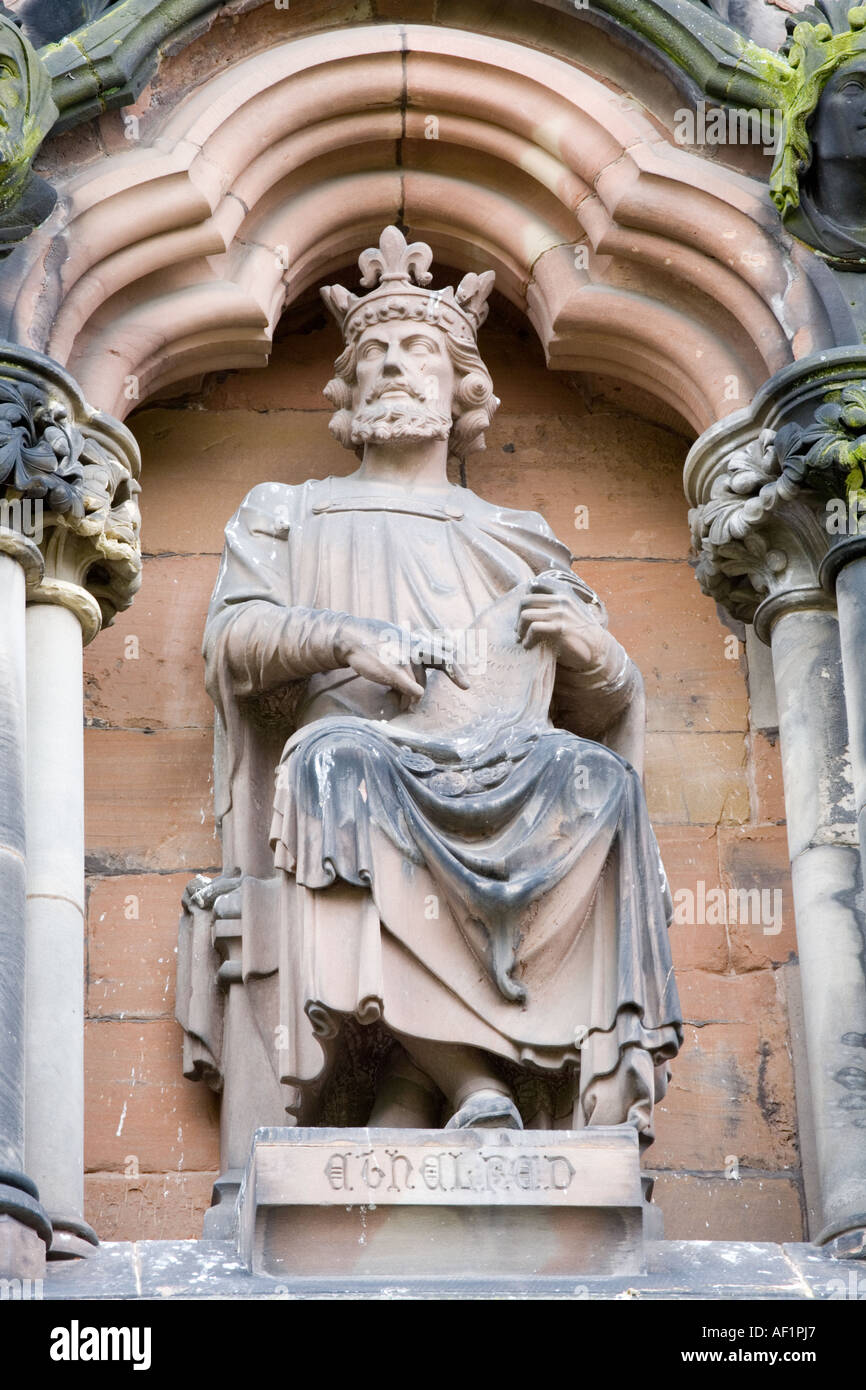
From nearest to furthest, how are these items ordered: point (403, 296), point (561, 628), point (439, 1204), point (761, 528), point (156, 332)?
point (439, 1204) → point (561, 628) → point (761, 528) → point (403, 296) → point (156, 332)

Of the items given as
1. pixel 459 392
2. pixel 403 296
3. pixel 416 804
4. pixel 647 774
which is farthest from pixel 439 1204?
pixel 403 296

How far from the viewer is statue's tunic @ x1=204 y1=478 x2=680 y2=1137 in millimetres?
6977

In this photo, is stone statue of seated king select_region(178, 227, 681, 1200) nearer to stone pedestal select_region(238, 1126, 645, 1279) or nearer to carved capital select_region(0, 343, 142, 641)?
stone pedestal select_region(238, 1126, 645, 1279)

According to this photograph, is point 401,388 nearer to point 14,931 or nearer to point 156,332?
point 156,332

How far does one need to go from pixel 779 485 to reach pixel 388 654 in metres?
1.23

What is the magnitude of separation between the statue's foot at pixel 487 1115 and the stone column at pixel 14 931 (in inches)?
38.5

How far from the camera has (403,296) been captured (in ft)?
27.6

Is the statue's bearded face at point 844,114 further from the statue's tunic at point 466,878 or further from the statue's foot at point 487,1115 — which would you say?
the statue's foot at point 487,1115

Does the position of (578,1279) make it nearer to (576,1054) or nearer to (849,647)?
(576,1054)

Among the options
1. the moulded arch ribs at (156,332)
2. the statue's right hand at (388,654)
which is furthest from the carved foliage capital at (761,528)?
the moulded arch ribs at (156,332)

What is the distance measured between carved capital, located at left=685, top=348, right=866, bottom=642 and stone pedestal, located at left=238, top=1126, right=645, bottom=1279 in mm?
1967

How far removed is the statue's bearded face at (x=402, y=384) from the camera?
825cm
